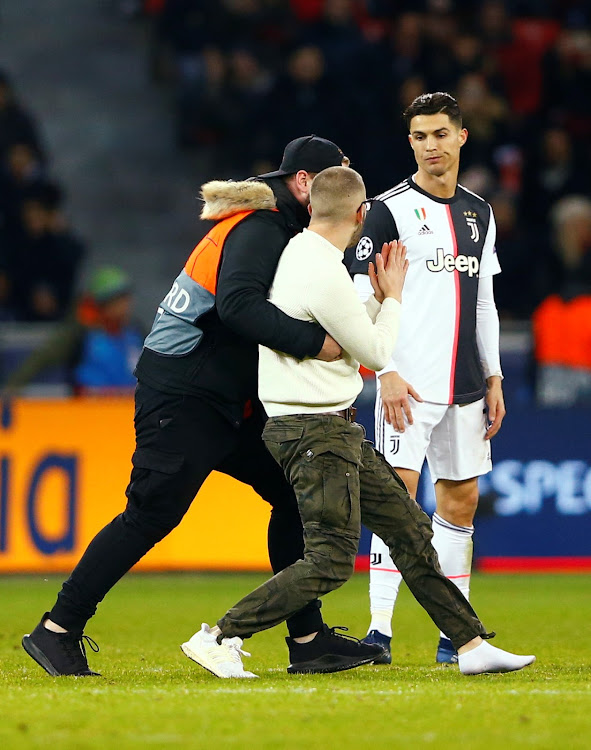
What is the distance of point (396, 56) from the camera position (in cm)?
1631

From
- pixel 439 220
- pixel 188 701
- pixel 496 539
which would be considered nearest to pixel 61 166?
pixel 496 539

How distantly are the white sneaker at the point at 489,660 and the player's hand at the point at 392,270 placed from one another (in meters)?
1.35

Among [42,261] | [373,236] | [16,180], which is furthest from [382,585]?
[16,180]

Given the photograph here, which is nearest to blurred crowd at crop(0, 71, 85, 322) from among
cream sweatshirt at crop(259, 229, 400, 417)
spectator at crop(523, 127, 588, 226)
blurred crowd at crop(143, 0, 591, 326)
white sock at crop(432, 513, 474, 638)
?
blurred crowd at crop(143, 0, 591, 326)

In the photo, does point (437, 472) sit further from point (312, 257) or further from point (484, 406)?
point (312, 257)

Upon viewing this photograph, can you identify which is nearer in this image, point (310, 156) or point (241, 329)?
point (241, 329)

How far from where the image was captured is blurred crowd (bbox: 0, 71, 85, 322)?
46.9 feet

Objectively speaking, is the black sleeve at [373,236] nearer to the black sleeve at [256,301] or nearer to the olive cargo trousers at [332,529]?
the black sleeve at [256,301]

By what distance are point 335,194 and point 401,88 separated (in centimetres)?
1042

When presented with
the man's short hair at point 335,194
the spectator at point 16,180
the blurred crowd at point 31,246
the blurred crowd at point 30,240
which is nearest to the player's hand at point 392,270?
the man's short hair at point 335,194

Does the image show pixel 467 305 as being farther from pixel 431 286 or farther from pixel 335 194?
pixel 335 194

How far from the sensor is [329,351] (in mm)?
5645

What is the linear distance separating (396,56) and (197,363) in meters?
11.1

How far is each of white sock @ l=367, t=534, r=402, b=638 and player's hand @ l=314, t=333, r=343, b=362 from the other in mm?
1214
